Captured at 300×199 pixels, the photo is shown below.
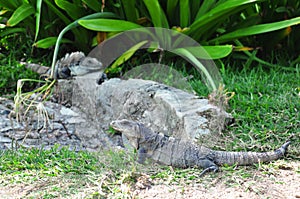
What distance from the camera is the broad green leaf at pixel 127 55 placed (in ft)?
17.5

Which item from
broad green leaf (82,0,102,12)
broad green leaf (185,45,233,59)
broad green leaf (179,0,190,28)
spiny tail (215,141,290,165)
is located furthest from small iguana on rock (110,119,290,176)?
broad green leaf (82,0,102,12)

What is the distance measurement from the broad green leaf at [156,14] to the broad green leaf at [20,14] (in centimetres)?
141

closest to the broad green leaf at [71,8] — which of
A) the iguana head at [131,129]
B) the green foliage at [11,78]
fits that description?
the green foliage at [11,78]

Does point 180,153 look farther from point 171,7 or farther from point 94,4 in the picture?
point 94,4

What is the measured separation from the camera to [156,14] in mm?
5137

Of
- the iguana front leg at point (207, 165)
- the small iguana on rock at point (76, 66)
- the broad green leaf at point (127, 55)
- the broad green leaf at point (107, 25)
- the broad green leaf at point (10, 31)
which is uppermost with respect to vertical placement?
the broad green leaf at point (107, 25)

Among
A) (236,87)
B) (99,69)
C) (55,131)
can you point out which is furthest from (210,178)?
(99,69)

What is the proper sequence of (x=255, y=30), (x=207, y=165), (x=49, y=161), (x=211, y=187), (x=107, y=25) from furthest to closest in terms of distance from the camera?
1. (x=255, y=30)
2. (x=107, y=25)
3. (x=49, y=161)
4. (x=207, y=165)
5. (x=211, y=187)

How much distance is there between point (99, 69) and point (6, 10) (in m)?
1.57

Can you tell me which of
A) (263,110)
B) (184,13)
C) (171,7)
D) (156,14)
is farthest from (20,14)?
(263,110)

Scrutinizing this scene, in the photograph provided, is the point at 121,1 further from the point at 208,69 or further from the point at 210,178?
the point at 210,178

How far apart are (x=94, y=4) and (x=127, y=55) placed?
0.72 meters

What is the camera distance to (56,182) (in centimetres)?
306

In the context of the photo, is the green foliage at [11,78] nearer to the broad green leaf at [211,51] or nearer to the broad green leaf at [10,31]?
the broad green leaf at [10,31]
